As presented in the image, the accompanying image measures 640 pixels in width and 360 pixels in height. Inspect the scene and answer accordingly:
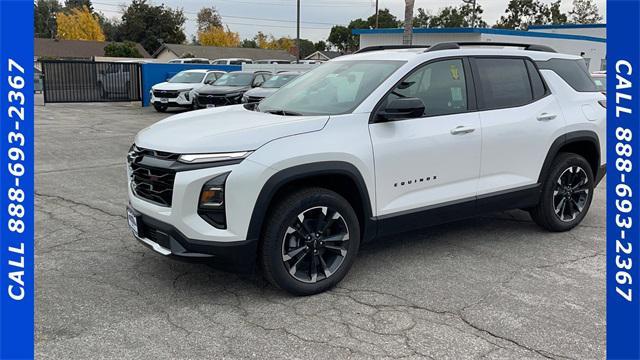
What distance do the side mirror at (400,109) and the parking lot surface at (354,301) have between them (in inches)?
52.5

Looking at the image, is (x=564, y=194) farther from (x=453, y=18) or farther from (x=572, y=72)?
(x=453, y=18)

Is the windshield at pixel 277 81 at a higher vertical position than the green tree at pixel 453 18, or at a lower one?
lower

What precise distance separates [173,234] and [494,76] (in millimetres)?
3301

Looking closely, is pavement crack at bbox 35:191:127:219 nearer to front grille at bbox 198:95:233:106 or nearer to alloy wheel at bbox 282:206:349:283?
alloy wheel at bbox 282:206:349:283

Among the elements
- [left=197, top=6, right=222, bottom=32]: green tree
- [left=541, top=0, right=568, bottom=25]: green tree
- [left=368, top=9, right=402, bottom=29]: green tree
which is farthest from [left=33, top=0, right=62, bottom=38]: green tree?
[left=541, top=0, right=568, bottom=25]: green tree

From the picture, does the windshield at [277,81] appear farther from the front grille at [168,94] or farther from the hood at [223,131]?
the hood at [223,131]

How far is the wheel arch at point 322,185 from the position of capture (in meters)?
3.71

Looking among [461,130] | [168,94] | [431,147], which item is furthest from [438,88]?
[168,94]

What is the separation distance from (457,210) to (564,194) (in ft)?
5.31

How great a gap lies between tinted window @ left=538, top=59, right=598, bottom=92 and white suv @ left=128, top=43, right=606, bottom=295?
0.05ft

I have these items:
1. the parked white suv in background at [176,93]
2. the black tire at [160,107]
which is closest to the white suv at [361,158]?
the parked white suv in background at [176,93]

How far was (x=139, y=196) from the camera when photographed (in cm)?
407

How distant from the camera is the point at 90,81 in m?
23.2

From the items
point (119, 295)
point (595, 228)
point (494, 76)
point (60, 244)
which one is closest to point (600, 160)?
point (595, 228)
